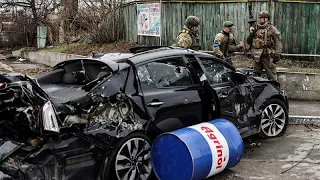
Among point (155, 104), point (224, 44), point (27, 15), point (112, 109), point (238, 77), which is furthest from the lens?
point (27, 15)

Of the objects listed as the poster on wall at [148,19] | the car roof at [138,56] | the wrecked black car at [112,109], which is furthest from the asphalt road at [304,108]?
the poster on wall at [148,19]

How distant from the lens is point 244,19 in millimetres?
12398

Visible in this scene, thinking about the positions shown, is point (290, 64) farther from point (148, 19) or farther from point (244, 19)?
point (148, 19)

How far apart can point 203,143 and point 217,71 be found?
1.74 meters

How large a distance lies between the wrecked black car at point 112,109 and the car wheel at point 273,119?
0.13 metres

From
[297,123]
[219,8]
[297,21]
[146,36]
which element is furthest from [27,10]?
[297,123]

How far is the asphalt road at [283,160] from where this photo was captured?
214 inches

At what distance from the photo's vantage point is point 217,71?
20.6ft

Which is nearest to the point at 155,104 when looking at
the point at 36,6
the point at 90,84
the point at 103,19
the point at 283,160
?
the point at 90,84

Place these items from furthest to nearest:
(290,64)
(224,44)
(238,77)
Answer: (290,64), (224,44), (238,77)

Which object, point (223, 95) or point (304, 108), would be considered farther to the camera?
point (304, 108)

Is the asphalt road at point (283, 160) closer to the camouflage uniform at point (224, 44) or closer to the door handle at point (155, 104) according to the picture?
the door handle at point (155, 104)

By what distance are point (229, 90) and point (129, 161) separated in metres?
2.06

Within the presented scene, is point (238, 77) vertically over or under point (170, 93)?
over
